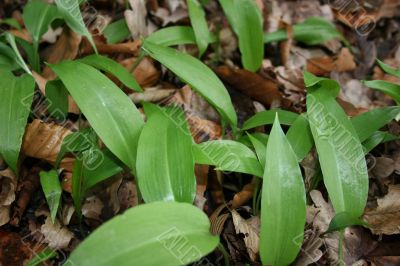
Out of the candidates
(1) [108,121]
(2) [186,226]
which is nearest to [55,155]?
(1) [108,121]

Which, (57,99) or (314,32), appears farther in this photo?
(314,32)

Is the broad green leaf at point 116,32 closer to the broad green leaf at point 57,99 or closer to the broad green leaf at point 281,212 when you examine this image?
the broad green leaf at point 57,99

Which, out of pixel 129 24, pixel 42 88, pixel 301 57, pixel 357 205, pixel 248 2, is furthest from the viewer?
pixel 301 57

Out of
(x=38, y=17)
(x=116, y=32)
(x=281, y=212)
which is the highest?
(x=38, y=17)

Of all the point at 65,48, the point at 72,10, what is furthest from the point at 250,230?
the point at 65,48

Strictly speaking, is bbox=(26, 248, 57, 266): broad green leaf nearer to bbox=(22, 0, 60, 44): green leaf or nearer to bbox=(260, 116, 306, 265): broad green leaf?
bbox=(260, 116, 306, 265): broad green leaf

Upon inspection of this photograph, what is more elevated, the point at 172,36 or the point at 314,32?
the point at 172,36

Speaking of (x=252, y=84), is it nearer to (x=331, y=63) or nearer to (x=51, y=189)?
(x=331, y=63)

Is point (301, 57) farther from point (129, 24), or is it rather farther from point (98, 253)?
point (98, 253)
